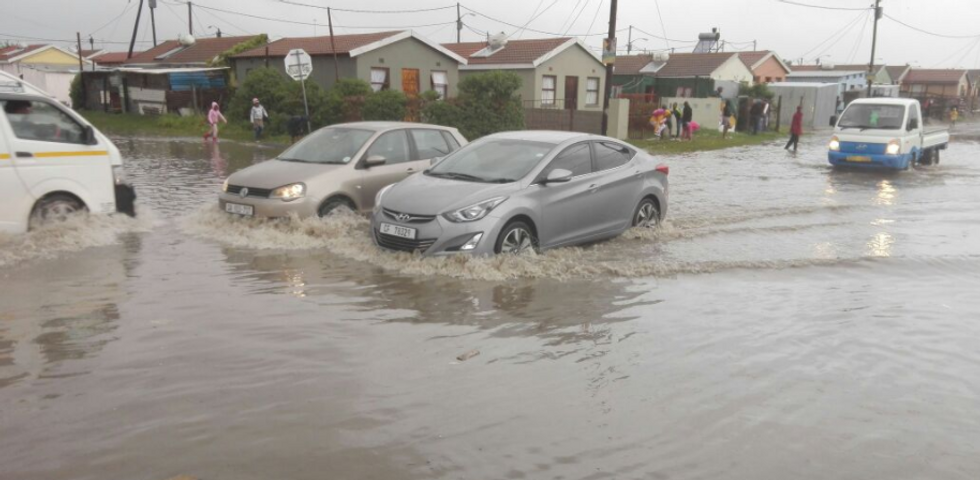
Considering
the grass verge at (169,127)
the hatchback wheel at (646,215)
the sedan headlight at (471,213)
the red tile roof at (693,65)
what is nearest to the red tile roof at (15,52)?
the grass verge at (169,127)

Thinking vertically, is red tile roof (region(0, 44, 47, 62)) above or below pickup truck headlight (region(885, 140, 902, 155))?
above

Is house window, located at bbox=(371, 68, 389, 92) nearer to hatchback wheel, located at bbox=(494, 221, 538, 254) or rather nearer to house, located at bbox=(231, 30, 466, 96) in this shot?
house, located at bbox=(231, 30, 466, 96)

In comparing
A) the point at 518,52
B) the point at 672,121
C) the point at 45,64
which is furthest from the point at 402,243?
the point at 45,64

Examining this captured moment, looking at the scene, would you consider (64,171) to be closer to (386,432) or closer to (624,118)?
(386,432)

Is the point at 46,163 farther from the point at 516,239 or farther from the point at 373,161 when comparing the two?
the point at 516,239

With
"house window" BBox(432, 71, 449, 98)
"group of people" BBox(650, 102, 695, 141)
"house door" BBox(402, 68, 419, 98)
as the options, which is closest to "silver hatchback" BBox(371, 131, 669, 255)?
"group of people" BBox(650, 102, 695, 141)

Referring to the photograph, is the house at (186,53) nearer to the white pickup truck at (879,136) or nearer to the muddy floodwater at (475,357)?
the white pickup truck at (879,136)

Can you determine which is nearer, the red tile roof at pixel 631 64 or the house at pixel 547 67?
the house at pixel 547 67

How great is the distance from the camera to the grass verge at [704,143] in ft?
91.1

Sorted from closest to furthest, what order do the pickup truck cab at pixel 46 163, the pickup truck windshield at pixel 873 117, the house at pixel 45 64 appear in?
the pickup truck cab at pixel 46 163
the pickup truck windshield at pixel 873 117
the house at pixel 45 64

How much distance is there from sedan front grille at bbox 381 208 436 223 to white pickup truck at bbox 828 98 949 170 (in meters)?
16.3

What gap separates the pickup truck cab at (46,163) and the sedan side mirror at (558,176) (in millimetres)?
5420

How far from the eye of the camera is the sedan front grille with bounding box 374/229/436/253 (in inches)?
321

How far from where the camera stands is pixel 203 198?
13.5 metres
